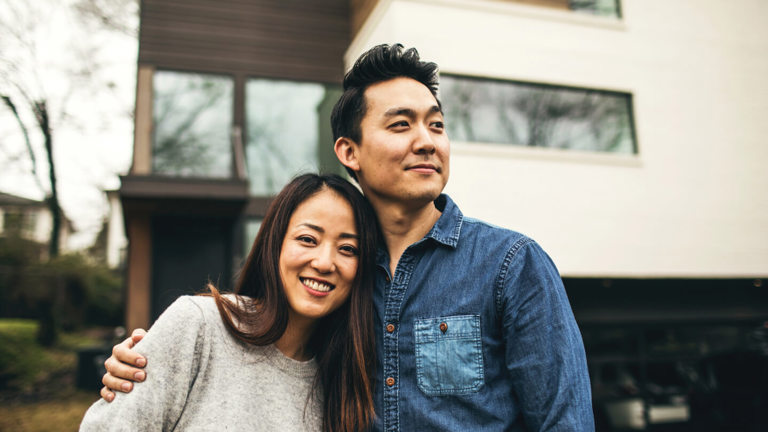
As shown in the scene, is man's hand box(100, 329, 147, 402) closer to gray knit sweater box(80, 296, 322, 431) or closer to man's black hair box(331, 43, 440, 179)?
gray knit sweater box(80, 296, 322, 431)

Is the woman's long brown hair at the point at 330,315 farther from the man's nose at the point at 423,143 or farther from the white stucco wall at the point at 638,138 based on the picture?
A: the white stucco wall at the point at 638,138

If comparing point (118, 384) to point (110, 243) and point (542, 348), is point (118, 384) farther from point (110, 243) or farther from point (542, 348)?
point (110, 243)

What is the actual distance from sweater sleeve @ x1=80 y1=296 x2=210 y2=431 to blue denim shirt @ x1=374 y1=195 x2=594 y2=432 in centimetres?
71

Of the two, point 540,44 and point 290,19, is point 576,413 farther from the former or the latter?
point 290,19

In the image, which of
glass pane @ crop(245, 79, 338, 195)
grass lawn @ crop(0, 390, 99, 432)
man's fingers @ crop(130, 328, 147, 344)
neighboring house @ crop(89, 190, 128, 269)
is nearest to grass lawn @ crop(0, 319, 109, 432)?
grass lawn @ crop(0, 390, 99, 432)

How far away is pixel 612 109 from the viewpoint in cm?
966

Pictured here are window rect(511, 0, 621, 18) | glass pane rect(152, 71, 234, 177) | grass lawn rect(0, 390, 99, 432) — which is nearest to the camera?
grass lawn rect(0, 390, 99, 432)

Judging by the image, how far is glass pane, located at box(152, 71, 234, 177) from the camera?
955cm

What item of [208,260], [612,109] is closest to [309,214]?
[208,260]

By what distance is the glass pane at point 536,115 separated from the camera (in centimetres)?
884

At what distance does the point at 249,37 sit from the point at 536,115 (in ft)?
18.5

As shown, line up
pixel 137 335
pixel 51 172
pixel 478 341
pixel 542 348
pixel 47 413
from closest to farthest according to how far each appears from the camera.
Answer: pixel 542 348
pixel 478 341
pixel 137 335
pixel 47 413
pixel 51 172

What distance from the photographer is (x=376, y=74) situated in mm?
2338

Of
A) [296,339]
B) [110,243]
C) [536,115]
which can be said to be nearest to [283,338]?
[296,339]
